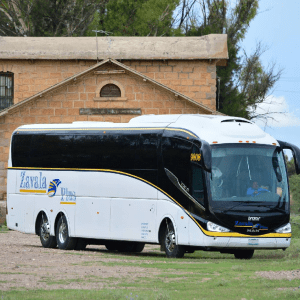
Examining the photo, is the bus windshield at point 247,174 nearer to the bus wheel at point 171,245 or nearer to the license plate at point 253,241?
the license plate at point 253,241

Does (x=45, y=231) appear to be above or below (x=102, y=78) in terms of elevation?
below

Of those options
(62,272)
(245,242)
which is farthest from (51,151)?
(62,272)

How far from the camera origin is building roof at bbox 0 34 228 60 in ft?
123

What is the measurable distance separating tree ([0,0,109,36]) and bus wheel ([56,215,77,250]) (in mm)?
32411

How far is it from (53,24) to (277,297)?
148ft

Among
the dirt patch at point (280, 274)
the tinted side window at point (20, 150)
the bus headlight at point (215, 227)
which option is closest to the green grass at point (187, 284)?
the dirt patch at point (280, 274)

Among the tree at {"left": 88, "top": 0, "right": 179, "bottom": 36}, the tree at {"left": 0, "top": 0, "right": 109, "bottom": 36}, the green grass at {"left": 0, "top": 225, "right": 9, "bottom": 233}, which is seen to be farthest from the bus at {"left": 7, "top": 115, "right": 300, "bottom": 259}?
the tree at {"left": 88, "top": 0, "right": 179, "bottom": 36}

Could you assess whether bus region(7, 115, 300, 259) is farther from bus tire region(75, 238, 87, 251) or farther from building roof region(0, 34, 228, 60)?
building roof region(0, 34, 228, 60)

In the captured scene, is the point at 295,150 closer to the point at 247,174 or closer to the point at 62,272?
the point at 247,174

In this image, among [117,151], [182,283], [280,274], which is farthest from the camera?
[117,151]

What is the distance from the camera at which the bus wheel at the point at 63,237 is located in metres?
20.2

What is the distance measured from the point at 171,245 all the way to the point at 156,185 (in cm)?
150

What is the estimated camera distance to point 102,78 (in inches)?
1347

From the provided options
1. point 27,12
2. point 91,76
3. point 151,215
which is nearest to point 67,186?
point 151,215
